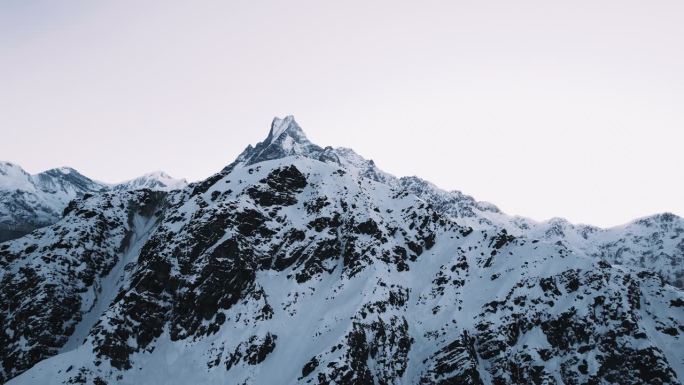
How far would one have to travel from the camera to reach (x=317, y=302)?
77500 mm

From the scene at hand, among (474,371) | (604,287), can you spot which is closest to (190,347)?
(474,371)

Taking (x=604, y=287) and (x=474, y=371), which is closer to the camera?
(x=474, y=371)

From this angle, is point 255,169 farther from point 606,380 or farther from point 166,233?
point 606,380

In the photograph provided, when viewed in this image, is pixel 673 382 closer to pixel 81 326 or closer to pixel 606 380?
pixel 606 380

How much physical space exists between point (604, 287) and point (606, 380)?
1646cm

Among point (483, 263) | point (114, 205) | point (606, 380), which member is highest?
point (114, 205)

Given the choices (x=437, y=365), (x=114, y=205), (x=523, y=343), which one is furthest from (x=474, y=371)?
(x=114, y=205)

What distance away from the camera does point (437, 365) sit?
66.6 metres

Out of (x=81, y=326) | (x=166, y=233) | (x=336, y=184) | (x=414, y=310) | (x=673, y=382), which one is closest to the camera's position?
(x=673, y=382)

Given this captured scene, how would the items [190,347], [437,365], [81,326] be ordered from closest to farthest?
[437,365] → [190,347] → [81,326]

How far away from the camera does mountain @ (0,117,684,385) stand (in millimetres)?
65812

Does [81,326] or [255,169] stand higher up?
[255,169]

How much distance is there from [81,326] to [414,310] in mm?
64957

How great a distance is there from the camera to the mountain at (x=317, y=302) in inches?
2591
